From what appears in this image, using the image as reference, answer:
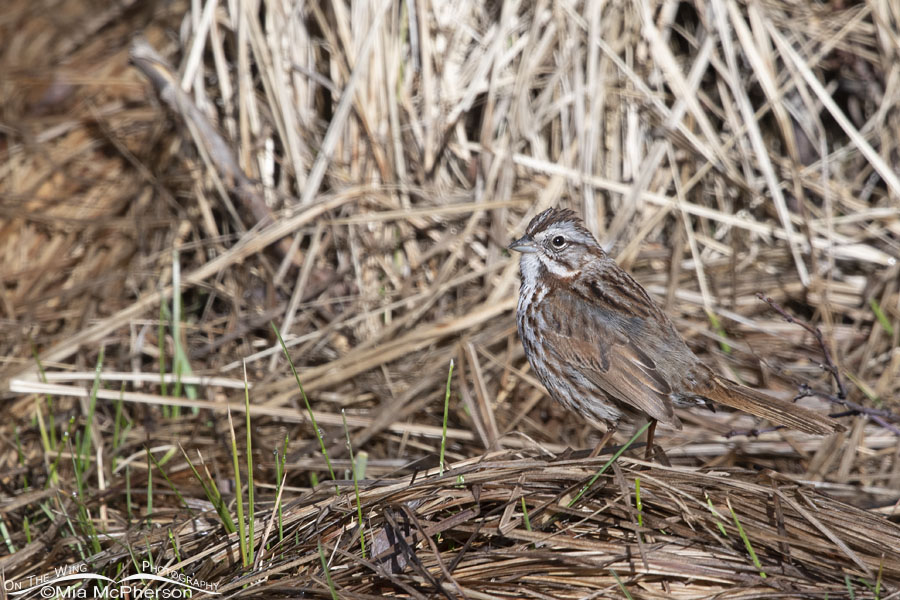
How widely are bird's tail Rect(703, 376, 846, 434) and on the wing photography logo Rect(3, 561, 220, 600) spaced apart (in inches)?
77.7

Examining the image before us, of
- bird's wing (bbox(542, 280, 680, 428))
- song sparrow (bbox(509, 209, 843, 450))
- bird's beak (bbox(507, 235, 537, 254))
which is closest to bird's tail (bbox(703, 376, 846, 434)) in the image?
song sparrow (bbox(509, 209, 843, 450))

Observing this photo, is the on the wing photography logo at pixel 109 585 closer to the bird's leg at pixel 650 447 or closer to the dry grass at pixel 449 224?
the dry grass at pixel 449 224

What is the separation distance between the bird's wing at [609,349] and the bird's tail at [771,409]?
0.66 feet

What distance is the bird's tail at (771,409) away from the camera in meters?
3.25

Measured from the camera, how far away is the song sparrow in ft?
11.6

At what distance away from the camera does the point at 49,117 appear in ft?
21.2

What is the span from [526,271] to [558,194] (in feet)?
4.06

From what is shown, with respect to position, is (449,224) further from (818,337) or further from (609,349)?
(818,337)

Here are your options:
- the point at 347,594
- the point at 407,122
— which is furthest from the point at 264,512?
the point at 407,122

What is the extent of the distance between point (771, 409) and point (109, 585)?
7.91 feet

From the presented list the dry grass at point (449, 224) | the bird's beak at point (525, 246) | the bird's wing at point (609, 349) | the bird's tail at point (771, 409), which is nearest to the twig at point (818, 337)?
the bird's tail at point (771, 409)

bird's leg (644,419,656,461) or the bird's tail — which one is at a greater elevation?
the bird's tail

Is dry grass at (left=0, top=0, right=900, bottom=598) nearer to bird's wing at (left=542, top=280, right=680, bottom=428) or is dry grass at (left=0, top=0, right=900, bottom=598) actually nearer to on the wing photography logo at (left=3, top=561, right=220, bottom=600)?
bird's wing at (left=542, top=280, right=680, bottom=428)

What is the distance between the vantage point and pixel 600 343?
12.1ft
